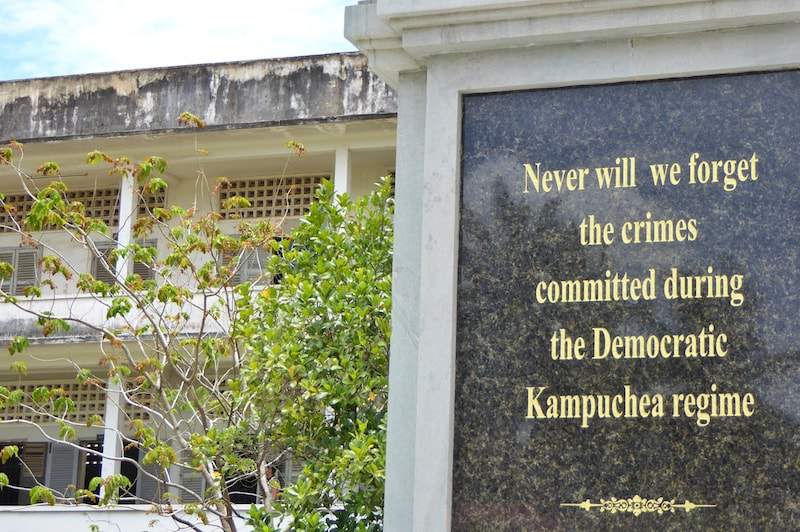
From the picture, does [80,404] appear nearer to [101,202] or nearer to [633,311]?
[101,202]

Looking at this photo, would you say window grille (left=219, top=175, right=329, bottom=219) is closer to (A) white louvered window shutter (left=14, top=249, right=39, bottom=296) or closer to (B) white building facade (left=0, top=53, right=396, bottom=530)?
(B) white building facade (left=0, top=53, right=396, bottom=530)

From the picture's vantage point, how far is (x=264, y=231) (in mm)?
10578

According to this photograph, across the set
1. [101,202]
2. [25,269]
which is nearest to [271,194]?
[101,202]

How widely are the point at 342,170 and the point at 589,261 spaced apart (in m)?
10.7

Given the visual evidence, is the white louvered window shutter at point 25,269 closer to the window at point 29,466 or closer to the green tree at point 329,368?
the window at point 29,466

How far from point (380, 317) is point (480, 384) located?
4.02 m

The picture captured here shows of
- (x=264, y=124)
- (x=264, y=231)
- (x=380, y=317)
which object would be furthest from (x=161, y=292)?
(x=264, y=124)

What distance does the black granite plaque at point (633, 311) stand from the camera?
4.09m

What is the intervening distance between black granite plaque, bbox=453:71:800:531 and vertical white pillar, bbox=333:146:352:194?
34.0 ft

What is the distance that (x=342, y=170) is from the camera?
48.9 ft

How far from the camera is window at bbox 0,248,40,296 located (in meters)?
17.0

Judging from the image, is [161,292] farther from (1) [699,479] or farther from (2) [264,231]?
(1) [699,479]

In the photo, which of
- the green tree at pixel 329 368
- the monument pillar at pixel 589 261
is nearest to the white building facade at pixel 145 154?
the green tree at pixel 329 368

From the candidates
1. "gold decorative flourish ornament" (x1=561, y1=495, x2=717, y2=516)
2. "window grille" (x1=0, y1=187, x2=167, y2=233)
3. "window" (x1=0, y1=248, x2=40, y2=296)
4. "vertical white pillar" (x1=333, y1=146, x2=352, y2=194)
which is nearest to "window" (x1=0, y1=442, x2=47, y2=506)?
"window" (x1=0, y1=248, x2=40, y2=296)
